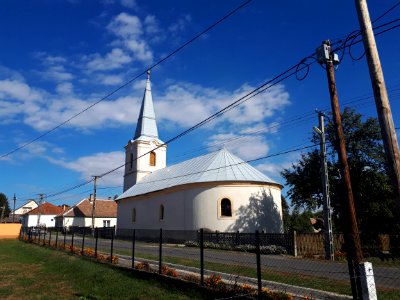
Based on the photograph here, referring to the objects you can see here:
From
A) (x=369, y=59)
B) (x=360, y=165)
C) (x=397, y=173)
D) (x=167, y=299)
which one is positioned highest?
(x=360, y=165)

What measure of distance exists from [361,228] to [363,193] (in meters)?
3.58

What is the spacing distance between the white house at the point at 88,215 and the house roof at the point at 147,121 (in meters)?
26.1

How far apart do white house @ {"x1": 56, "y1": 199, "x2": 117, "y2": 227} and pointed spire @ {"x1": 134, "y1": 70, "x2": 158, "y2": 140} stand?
85.7 ft

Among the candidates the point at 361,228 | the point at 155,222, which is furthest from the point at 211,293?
the point at 155,222

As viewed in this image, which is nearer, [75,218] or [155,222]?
[155,222]

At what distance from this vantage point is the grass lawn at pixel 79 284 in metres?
9.45

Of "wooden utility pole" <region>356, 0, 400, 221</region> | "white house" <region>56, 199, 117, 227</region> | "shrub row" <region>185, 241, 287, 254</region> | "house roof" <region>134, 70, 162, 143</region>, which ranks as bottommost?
"shrub row" <region>185, 241, 287, 254</region>

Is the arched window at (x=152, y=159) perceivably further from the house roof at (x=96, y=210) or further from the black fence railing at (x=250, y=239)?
the house roof at (x=96, y=210)

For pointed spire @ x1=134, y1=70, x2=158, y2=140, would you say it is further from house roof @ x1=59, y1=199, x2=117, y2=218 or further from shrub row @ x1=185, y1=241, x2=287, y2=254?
house roof @ x1=59, y1=199, x2=117, y2=218

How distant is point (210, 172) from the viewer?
34625 millimetres

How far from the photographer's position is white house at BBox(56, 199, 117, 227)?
236 feet

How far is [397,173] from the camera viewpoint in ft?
19.8

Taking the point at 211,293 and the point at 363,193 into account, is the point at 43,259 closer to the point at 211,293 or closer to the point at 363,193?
the point at 211,293

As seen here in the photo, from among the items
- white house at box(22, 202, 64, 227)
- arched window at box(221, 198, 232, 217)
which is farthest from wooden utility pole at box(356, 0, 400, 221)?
white house at box(22, 202, 64, 227)
